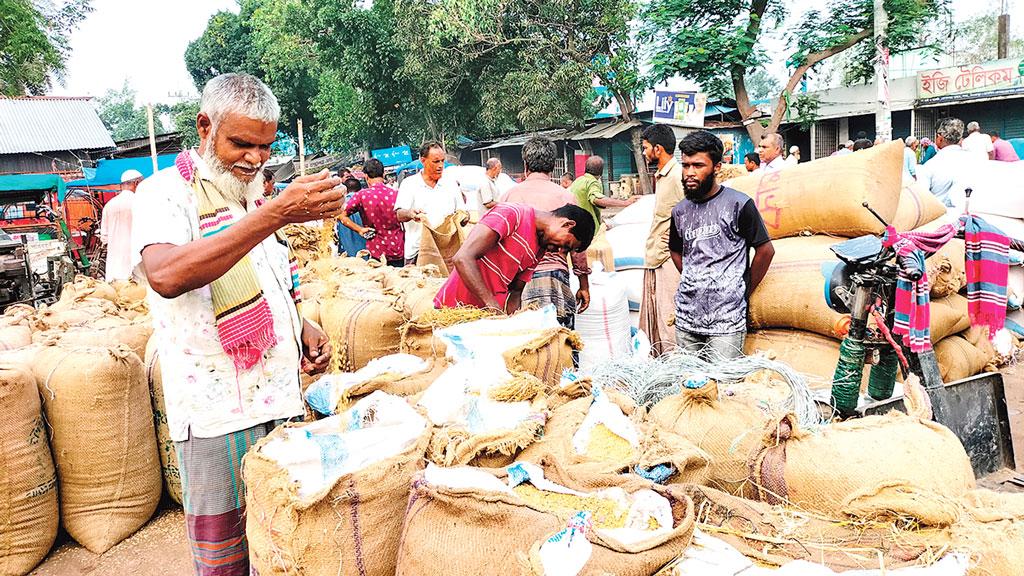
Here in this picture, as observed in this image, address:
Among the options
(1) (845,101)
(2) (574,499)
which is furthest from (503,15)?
(2) (574,499)

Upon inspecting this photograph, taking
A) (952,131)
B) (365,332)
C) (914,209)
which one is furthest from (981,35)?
(365,332)

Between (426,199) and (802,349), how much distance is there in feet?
10.3

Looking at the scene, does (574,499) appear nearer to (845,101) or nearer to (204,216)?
(204,216)

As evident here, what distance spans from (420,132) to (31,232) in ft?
52.0

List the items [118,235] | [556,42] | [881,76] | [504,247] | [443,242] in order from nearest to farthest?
[504,247] → [443,242] → [118,235] → [881,76] → [556,42]

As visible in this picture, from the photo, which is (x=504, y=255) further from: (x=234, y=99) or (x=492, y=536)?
(x=492, y=536)

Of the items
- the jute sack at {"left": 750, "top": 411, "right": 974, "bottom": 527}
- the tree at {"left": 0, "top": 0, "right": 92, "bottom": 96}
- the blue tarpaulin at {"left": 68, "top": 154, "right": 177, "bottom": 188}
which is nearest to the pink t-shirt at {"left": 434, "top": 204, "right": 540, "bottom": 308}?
the jute sack at {"left": 750, "top": 411, "right": 974, "bottom": 527}

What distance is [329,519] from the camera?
1.62 meters

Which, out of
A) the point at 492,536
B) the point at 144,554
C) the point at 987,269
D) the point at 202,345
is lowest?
the point at 144,554

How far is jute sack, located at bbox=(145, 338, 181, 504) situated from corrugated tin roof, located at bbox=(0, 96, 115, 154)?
2499 centimetres

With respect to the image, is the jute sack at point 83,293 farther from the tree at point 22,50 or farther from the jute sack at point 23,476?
the tree at point 22,50

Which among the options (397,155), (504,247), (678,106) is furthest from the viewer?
(397,155)

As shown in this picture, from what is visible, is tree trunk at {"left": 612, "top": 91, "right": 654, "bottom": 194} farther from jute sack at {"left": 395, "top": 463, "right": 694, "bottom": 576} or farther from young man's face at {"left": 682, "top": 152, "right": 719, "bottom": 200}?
jute sack at {"left": 395, "top": 463, "right": 694, "bottom": 576}

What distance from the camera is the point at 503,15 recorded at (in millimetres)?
18625
